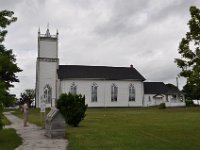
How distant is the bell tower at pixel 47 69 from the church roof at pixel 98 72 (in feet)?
5.62

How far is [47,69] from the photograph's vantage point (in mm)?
69938

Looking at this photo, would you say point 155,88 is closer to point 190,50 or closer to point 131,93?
point 131,93

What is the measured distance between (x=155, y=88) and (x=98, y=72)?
14.3 meters

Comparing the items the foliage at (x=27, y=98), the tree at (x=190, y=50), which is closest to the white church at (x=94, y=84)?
the foliage at (x=27, y=98)

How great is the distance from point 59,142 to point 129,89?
60.1m

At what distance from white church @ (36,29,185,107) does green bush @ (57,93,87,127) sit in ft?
138

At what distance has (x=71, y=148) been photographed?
14164 millimetres

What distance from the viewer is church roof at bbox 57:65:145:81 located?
7156 cm

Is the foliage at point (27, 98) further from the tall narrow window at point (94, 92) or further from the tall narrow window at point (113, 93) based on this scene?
the tall narrow window at point (113, 93)

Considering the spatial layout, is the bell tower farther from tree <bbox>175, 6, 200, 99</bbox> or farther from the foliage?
tree <bbox>175, 6, 200, 99</bbox>

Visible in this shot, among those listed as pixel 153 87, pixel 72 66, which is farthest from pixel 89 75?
pixel 153 87

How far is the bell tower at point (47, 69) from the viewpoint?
6944cm

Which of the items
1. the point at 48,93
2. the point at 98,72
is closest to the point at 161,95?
the point at 98,72

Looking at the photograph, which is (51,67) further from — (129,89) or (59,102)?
(59,102)
